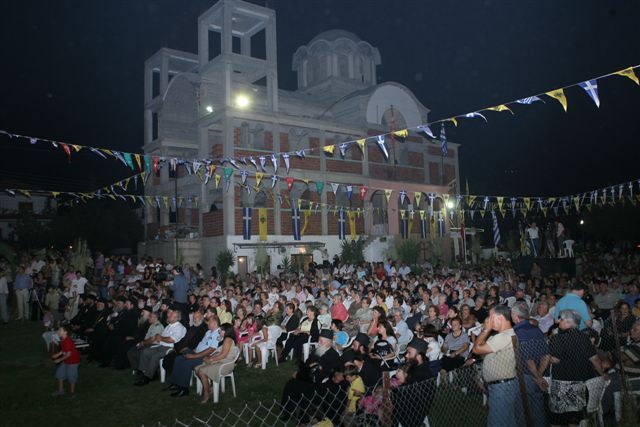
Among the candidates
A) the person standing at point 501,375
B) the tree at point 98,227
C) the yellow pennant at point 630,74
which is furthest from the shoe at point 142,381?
the tree at point 98,227

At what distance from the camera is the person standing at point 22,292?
15656 mm

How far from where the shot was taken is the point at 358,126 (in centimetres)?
3011

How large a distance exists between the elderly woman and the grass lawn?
4.23m

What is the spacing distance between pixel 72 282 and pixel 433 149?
25901 millimetres

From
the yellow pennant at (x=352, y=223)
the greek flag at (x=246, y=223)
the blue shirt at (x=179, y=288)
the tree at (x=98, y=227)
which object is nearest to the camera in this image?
the blue shirt at (x=179, y=288)

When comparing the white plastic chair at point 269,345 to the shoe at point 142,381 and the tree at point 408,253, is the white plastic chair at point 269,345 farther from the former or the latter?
the tree at point 408,253

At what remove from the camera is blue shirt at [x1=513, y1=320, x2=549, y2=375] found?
497 centimetres

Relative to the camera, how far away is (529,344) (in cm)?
499

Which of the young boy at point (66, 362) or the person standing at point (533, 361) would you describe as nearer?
the person standing at point (533, 361)

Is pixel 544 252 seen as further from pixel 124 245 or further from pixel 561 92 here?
pixel 124 245

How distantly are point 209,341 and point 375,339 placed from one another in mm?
2862

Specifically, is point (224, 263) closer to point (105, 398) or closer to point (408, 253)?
point (408, 253)

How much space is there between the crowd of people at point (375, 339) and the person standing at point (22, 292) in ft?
0.11

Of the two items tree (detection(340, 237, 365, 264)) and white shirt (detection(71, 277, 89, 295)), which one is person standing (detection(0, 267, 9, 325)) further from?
tree (detection(340, 237, 365, 264))
